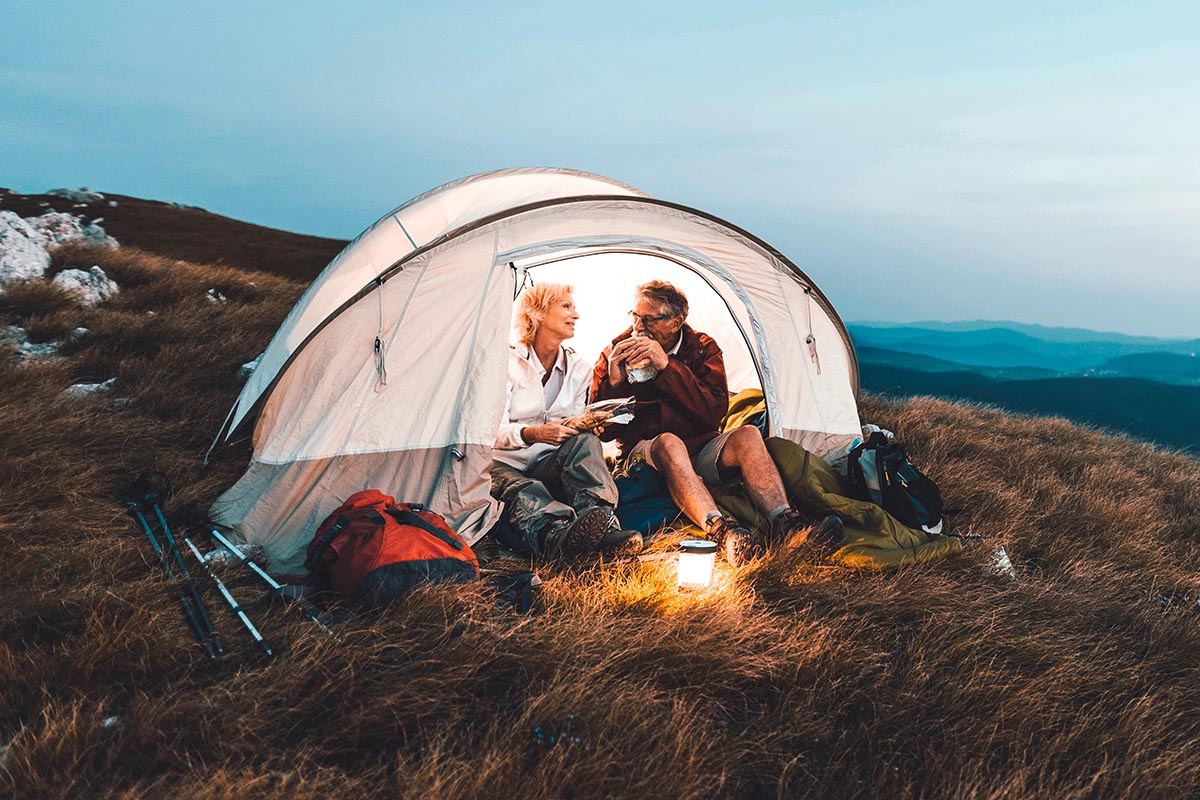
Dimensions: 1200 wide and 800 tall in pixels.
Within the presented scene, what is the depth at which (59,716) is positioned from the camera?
2.40 meters

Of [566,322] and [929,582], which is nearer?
[929,582]

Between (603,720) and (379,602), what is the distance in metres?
1.14

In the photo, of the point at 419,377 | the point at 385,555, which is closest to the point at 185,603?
the point at 385,555

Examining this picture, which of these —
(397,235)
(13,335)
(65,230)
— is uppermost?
(65,230)

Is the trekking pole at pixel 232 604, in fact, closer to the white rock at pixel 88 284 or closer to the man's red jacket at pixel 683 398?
the man's red jacket at pixel 683 398

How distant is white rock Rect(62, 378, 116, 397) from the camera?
5.95m

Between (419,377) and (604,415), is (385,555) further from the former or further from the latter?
(604,415)

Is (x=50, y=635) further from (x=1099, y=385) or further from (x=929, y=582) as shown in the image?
(x=1099, y=385)

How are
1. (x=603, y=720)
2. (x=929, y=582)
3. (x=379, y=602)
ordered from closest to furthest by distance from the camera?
(x=603, y=720)
(x=379, y=602)
(x=929, y=582)

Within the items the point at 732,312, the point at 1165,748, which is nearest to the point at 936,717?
the point at 1165,748

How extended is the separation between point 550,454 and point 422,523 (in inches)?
44.3

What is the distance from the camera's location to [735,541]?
4051 mm

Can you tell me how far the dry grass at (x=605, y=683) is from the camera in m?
2.38

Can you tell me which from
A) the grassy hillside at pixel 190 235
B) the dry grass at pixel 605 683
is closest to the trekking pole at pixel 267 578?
the dry grass at pixel 605 683
